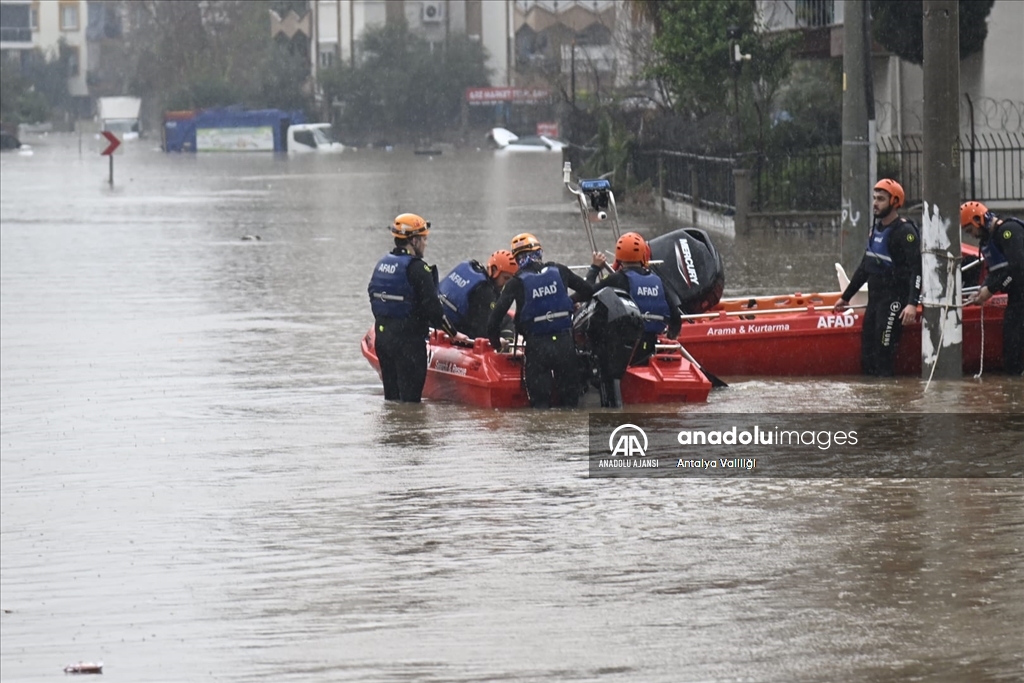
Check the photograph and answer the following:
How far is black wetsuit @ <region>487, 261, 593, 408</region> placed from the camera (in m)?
12.3

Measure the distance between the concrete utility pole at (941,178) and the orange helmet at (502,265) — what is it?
9.78ft

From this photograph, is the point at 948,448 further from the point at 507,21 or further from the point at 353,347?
the point at 507,21

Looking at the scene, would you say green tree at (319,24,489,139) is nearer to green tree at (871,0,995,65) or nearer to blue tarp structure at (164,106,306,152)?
blue tarp structure at (164,106,306,152)

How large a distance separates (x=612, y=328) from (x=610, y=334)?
1.8 inches

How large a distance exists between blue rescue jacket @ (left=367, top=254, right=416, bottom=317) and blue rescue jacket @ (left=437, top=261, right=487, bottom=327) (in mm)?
450

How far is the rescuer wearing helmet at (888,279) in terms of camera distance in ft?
44.2

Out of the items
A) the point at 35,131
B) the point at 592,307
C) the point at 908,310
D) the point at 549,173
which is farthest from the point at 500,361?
the point at 35,131

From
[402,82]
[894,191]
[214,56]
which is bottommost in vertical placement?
[894,191]

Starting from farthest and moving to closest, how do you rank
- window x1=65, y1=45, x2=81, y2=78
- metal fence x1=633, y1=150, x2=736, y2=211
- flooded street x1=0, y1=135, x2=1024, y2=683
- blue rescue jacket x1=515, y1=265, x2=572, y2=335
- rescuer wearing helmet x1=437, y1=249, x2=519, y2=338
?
window x1=65, y1=45, x2=81, y2=78
metal fence x1=633, y1=150, x2=736, y2=211
rescuer wearing helmet x1=437, y1=249, x2=519, y2=338
blue rescue jacket x1=515, y1=265, x2=572, y2=335
flooded street x1=0, y1=135, x2=1024, y2=683

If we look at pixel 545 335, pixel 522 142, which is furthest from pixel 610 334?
pixel 522 142

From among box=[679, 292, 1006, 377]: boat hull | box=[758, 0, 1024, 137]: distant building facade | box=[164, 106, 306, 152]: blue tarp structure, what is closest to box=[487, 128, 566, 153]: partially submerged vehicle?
box=[164, 106, 306, 152]: blue tarp structure

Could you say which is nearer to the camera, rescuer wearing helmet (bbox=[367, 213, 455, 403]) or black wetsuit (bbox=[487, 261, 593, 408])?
black wetsuit (bbox=[487, 261, 593, 408])

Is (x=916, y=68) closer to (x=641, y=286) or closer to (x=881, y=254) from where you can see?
(x=881, y=254)

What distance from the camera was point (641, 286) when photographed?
503 inches
